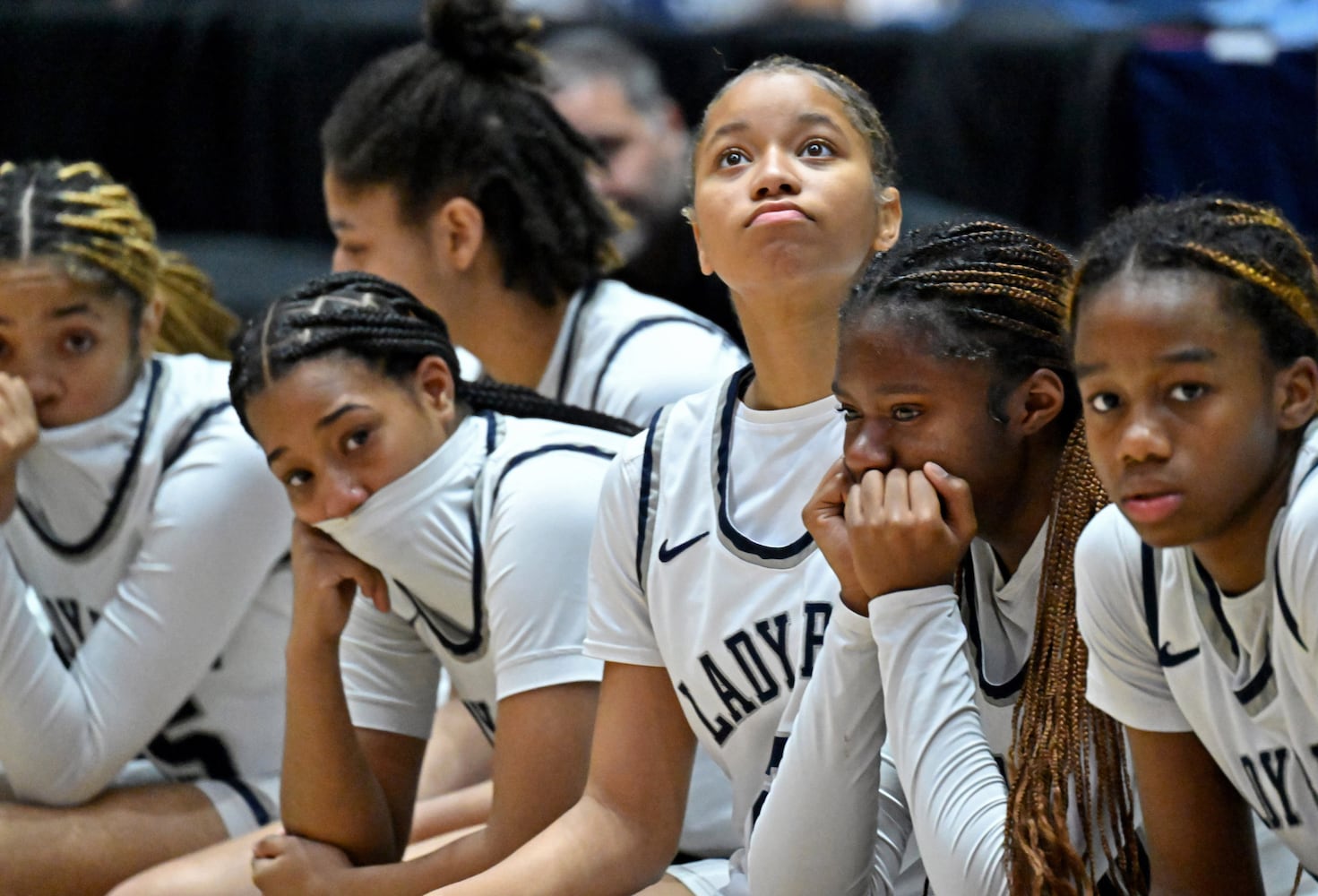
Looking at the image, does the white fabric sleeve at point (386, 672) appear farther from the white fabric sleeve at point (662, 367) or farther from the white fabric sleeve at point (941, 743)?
the white fabric sleeve at point (941, 743)

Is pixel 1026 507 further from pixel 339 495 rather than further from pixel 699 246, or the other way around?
pixel 339 495

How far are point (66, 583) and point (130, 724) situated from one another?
0.25 metres

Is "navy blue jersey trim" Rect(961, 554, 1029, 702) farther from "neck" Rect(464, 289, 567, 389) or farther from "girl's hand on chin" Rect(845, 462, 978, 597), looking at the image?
"neck" Rect(464, 289, 567, 389)

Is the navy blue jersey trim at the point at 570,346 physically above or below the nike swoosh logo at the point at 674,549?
above

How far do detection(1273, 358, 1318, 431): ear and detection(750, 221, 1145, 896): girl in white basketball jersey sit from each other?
0.83 feet

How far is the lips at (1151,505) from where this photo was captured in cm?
141

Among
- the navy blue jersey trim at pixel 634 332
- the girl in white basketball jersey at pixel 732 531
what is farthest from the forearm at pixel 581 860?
the navy blue jersey trim at pixel 634 332

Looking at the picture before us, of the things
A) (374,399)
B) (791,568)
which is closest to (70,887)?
(374,399)

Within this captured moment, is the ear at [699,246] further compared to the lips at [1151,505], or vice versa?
the ear at [699,246]

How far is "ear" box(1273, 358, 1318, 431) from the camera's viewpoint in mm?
1426

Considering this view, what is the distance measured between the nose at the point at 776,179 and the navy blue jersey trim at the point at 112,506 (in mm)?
1045

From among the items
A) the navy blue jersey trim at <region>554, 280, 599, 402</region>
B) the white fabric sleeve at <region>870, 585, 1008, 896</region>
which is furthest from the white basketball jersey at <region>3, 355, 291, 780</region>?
the white fabric sleeve at <region>870, 585, 1008, 896</region>

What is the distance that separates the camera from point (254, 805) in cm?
253

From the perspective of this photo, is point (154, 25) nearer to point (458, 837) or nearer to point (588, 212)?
point (588, 212)
